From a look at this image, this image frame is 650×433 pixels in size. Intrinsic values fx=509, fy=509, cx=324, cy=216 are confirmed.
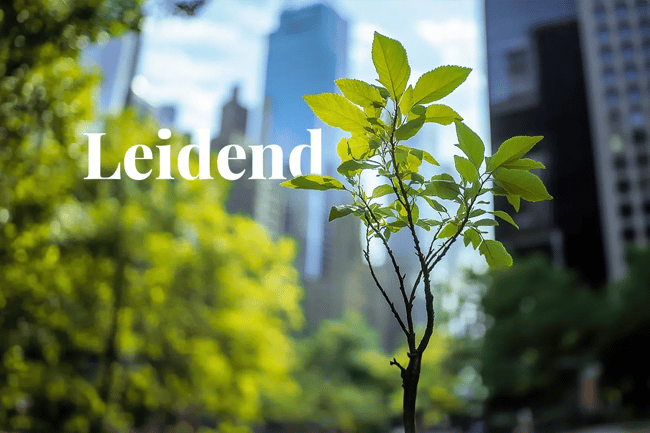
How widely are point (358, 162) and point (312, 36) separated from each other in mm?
22348

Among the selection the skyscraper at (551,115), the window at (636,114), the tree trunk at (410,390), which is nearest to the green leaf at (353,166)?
the tree trunk at (410,390)

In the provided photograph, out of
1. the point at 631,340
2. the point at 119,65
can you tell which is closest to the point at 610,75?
the point at 631,340

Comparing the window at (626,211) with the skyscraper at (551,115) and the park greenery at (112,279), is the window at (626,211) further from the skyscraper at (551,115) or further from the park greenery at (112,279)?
the park greenery at (112,279)

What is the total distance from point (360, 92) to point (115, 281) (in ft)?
14.5

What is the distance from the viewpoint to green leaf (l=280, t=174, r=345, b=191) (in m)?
0.62

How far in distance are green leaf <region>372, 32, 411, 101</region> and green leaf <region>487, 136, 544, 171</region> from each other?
0.14 meters

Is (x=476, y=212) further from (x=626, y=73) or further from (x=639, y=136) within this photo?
(x=626, y=73)

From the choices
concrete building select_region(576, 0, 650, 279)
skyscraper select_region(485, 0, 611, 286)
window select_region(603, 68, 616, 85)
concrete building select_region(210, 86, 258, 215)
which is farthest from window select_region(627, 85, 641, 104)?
concrete building select_region(210, 86, 258, 215)

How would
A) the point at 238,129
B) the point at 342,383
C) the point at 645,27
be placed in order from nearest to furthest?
the point at 342,383, the point at 238,129, the point at 645,27

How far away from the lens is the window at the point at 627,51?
24344 mm

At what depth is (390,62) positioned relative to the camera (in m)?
0.58

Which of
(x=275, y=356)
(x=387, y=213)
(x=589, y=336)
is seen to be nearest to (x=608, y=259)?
(x=589, y=336)

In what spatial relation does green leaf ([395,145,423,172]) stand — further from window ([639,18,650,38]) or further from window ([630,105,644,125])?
window ([639,18,650,38])

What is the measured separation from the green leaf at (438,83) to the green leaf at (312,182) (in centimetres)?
15
